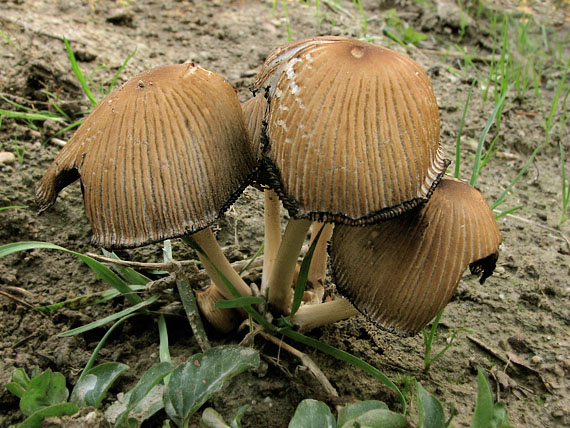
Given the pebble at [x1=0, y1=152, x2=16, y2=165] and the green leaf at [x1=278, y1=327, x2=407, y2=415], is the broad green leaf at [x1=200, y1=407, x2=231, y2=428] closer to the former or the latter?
the green leaf at [x1=278, y1=327, x2=407, y2=415]

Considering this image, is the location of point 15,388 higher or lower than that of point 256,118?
lower

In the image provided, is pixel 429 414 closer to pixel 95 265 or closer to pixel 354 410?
pixel 354 410

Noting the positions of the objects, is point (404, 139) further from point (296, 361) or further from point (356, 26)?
point (356, 26)

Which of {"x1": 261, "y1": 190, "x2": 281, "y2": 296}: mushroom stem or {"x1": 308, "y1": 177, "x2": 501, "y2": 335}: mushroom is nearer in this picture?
{"x1": 308, "y1": 177, "x2": 501, "y2": 335}: mushroom

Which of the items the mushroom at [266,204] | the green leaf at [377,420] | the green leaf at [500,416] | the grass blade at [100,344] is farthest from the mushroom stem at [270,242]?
the green leaf at [500,416]

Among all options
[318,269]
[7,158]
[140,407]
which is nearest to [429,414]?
[318,269]

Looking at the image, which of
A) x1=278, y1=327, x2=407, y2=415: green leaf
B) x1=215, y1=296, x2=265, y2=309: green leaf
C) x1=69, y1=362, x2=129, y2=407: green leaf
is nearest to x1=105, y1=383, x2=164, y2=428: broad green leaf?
x1=69, y1=362, x2=129, y2=407: green leaf

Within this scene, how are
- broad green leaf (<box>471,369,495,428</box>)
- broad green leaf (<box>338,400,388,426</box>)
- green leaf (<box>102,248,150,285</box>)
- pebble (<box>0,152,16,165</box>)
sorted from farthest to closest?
pebble (<box>0,152,16,165</box>), green leaf (<box>102,248,150,285</box>), broad green leaf (<box>338,400,388,426</box>), broad green leaf (<box>471,369,495,428</box>)
